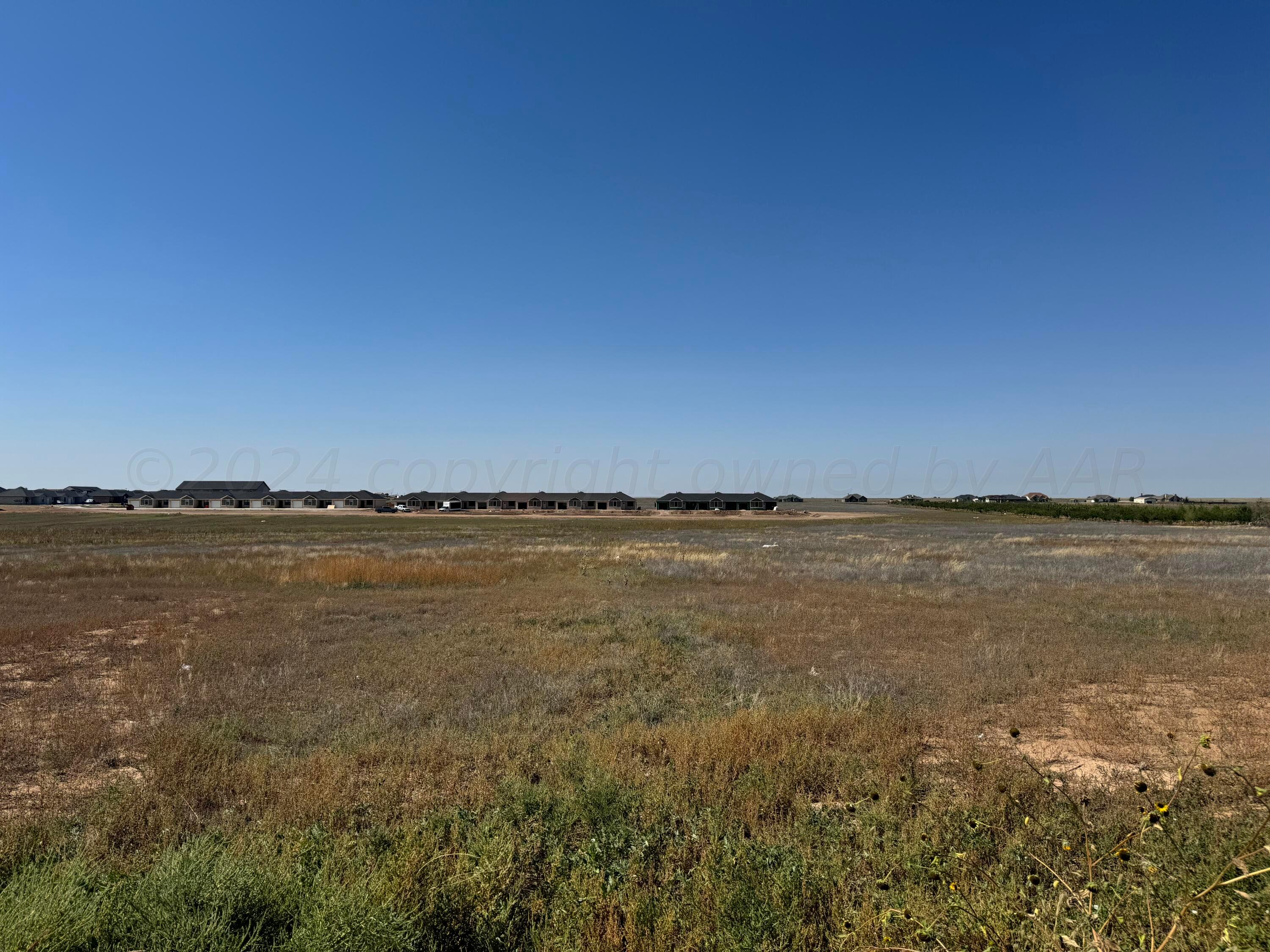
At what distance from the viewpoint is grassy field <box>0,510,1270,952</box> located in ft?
11.2

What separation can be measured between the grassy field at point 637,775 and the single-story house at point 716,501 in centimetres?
12670

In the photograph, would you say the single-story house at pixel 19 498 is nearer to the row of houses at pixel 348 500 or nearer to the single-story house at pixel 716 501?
the row of houses at pixel 348 500

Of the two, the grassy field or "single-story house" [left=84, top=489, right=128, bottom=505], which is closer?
the grassy field

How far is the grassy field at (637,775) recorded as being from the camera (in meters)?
3.41

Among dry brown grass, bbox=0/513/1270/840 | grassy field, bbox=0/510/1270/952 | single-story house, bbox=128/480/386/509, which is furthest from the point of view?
single-story house, bbox=128/480/386/509

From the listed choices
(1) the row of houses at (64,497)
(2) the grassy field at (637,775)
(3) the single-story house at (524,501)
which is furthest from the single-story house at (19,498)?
(2) the grassy field at (637,775)

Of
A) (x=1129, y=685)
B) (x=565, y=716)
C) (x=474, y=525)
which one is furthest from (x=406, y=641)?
(x=474, y=525)

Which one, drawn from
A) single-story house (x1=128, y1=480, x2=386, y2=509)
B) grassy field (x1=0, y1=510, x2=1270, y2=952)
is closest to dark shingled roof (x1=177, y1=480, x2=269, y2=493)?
single-story house (x1=128, y1=480, x2=386, y2=509)

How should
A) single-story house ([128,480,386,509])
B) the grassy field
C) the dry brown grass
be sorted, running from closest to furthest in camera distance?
the grassy field < the dry brown grass < single-story house ([128,480,386,509])

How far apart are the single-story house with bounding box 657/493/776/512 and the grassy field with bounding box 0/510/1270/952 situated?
416 feet

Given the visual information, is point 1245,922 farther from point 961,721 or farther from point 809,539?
point 809,539

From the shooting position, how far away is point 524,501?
142625 millimetres

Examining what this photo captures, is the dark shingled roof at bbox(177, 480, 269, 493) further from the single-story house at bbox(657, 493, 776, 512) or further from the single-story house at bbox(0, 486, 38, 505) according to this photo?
the single-story house at bbox(657, 493, 776, 512)

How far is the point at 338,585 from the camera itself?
2206 cm
